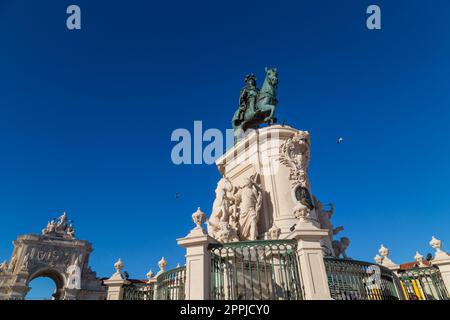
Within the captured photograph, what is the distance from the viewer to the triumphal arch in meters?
41.2

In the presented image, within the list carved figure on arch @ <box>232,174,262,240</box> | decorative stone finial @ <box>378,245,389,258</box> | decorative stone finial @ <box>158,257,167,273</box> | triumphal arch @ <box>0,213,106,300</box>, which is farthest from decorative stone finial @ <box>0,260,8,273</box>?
decorative stone finial @ <box>378,245,389,258</box>

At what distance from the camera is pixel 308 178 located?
11281mm

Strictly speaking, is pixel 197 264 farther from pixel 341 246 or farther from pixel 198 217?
pixel 341 246

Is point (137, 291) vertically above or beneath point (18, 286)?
beneath

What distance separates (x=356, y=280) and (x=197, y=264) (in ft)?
11.8

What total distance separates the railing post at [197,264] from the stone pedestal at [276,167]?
406 cm

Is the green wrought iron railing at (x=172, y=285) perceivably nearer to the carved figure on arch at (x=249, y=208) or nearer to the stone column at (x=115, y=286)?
the stone column at (x=115, y=286)

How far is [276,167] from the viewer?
10.8 m

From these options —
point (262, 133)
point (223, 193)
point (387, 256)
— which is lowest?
point (387, 256)

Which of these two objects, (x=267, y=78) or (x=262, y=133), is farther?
(x=267, y=78)

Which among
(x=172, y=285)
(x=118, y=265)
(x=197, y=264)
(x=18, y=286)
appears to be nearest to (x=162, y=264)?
(x=118, y=265)
